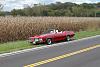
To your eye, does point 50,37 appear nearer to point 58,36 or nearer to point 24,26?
point 58,36

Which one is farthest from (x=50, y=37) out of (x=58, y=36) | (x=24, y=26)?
A: (x=24, y=26)

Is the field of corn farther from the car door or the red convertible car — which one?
the car door

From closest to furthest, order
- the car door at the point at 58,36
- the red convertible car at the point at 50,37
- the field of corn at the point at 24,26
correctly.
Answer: the red convertible car at the point at 50,37
the car door at the point at 58,36
the field of corn at the point at 24,26

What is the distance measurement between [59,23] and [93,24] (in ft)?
32.5

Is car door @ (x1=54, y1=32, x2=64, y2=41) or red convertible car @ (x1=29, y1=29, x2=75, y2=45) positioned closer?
red convertible car @ (x1=29, y1=29, x2=75, y2=45)

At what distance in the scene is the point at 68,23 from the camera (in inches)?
1490

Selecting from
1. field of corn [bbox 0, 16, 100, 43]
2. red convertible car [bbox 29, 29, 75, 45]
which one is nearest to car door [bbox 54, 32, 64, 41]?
red convertible car [bbox 29, 29, 75, 45]

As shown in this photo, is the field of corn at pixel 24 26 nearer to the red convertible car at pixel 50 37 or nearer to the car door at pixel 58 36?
the red convertible car at pixel 50 37

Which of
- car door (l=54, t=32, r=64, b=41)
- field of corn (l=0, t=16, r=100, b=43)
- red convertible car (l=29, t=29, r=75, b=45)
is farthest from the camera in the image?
field of corn (l=0, t=16, r=100, b=43)

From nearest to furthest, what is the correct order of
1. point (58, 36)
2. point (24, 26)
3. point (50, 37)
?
1. point (50, 37)
2. point (58, 36)
3. point (24, 26)

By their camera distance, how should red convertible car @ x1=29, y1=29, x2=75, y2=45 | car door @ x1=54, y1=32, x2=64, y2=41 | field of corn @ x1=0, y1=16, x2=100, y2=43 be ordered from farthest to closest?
1. field of corn @ x1=0, y1=16, x2=100, y2=43
2. car door @ x1=54, y1=32, x2=64, y2=41
3. red convertible car @ x1=29, y1=29, x2=75, y2=45

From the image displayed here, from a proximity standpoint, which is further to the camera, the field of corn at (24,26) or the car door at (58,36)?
the field of corn at (24,26)

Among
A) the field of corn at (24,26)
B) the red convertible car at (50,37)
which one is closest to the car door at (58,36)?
the red convertible car at (50,37)

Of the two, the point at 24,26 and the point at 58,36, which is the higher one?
the point at 24,26
